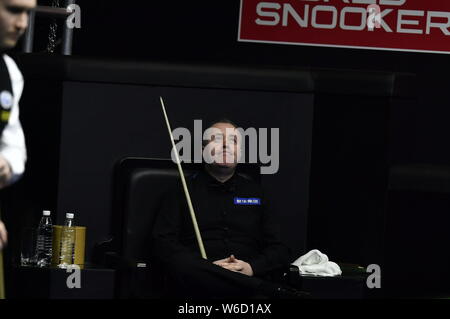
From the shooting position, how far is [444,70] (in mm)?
5285

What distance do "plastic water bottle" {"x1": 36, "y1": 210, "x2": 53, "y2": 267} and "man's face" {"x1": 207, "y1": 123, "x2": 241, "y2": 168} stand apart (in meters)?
0.74

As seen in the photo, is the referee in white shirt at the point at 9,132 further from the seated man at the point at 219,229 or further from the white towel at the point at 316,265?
the white towel at the point at 316,265

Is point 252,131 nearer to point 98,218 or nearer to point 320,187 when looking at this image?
point 320,187

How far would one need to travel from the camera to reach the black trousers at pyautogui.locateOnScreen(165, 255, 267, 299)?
3.60 m

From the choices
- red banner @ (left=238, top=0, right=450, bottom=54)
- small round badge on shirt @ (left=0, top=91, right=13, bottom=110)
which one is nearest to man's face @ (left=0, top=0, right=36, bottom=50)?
small round badge on shirt @ (left=0, top=91, right=13, bottom=110)

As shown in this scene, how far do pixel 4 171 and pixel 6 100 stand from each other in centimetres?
15

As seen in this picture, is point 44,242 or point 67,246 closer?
point 67,246

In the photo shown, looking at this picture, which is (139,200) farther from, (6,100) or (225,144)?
(6,100)

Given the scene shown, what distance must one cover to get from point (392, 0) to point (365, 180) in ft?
4.87

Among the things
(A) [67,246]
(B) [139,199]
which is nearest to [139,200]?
(B) [139,199]

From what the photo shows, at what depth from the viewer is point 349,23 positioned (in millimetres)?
5188

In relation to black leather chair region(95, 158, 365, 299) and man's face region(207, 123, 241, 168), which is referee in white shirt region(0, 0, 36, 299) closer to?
black leather chair region(95, 158, 365, 299)

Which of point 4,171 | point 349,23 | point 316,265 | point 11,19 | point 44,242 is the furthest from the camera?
point 349,23
